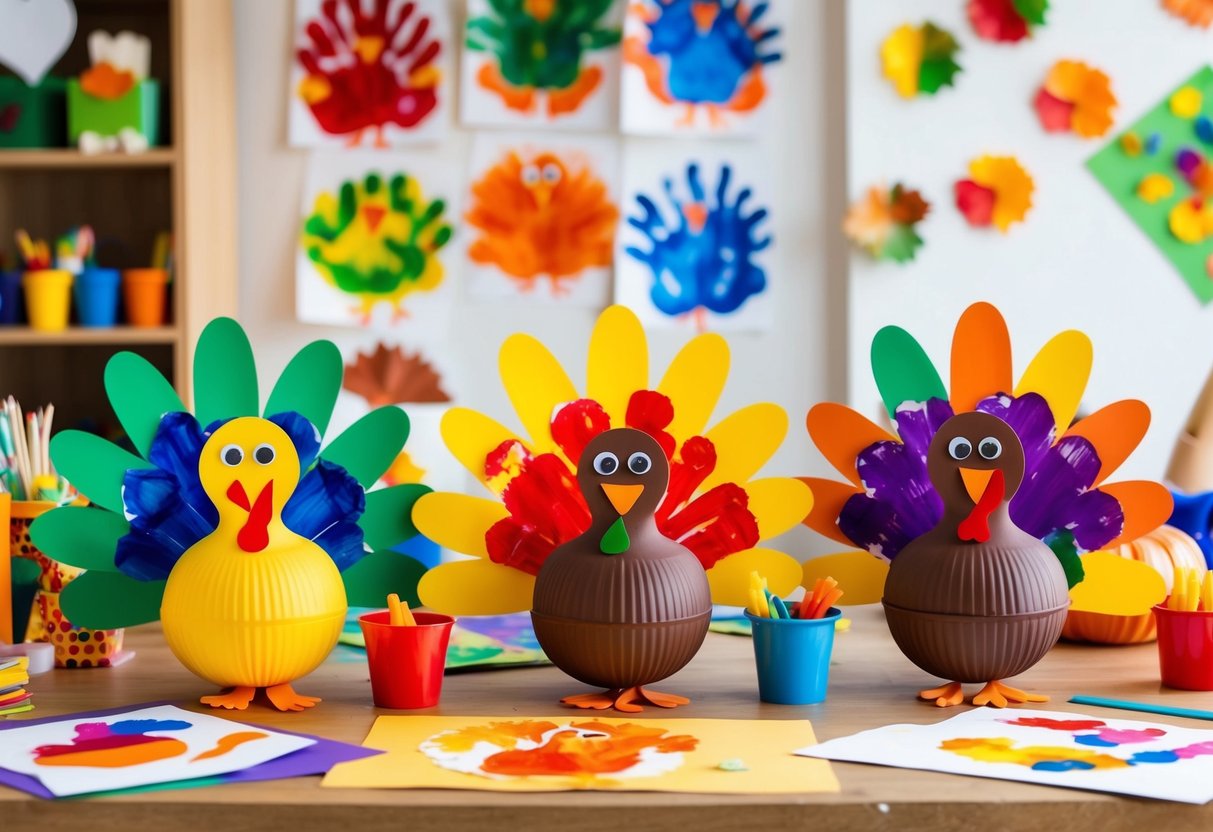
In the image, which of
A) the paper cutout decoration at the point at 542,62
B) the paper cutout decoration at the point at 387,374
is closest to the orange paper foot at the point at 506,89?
the paper cutout decoration at the point at 542,62

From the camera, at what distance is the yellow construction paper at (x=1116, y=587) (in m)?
0.94

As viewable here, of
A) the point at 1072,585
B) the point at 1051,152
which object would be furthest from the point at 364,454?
the point at 1051,152

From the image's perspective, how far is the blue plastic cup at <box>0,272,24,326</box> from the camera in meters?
1.86

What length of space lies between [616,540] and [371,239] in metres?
1.26

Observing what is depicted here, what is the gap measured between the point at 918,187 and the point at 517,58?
0.69 m

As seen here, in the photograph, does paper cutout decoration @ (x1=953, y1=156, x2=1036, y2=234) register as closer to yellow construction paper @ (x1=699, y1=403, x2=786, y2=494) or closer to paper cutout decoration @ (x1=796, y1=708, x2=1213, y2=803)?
yellow construction paper @ (x1=699, y1=403, x2=786, y2=494)

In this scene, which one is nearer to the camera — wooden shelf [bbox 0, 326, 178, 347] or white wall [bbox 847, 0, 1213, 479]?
wooden shelf [bbox 0, 326, 178, 347]

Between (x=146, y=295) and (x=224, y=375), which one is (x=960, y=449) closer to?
(x=224, y=375)

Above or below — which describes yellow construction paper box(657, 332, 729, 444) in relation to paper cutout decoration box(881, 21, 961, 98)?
below

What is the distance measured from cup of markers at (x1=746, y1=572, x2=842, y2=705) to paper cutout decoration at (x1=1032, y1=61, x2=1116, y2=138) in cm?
135

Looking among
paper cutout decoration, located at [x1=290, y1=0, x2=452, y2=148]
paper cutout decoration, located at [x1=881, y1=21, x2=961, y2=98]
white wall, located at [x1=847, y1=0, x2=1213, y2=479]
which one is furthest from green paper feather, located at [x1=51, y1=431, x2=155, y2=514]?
paper cutout decoration, located at [x1=881, y1=21, x2=961, y2=98]

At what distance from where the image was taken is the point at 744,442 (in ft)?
3.12

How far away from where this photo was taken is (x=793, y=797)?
26.7 inches

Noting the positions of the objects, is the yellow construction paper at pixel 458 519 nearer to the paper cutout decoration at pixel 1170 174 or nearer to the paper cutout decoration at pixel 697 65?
the paper cutout decoration at pixel 697 65
